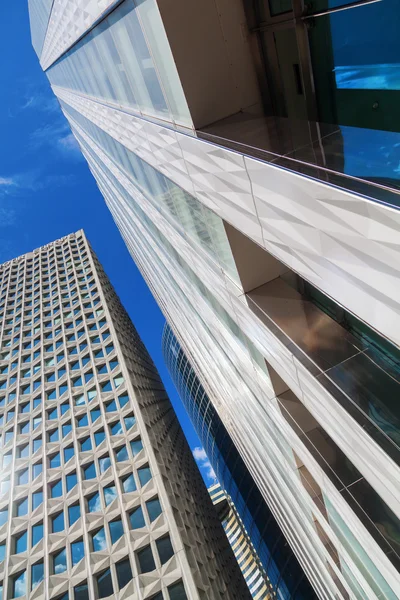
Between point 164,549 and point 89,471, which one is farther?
point 89,471

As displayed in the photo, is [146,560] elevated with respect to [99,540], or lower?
elevated

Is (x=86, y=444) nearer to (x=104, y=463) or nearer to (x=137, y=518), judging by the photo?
(x=104, y=463)

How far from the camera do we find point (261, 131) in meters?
6.48

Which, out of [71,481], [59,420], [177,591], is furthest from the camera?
[59,420]

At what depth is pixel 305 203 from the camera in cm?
461

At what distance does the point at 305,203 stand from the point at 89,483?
71.1 feet

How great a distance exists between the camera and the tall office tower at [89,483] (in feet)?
56.9

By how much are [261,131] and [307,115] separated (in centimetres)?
101

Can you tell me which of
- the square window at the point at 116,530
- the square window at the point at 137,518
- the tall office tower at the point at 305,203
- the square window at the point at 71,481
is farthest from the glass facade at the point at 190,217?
the square window at the point at 71,481

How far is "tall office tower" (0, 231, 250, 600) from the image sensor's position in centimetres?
1733

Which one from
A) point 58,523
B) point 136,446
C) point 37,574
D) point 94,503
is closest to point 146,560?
point 94,503

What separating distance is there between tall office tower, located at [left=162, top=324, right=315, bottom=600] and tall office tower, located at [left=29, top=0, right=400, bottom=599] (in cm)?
2765

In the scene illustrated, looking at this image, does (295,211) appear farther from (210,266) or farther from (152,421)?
(152,421)

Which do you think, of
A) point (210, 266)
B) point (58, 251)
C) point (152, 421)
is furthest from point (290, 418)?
point (58, 251)
